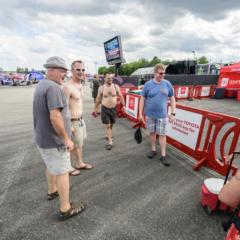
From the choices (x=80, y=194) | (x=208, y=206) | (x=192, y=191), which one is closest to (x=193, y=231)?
(x=208, y=206)

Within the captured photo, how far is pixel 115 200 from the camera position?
2844 mm

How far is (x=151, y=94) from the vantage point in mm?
3875

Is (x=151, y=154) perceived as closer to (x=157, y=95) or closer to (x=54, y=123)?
(x=157, y=95)

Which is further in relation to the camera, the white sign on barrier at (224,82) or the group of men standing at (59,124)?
the white sign on barrier at (224,82)

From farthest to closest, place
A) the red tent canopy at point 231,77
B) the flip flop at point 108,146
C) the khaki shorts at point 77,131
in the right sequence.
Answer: the red tent canopy at point 231,77, the flip flop at point 108,146, the khaki shorts at point 77,131

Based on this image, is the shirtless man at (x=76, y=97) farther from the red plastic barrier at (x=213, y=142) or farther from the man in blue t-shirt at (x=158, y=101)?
the red plastic barrier at (x=213, y=142)

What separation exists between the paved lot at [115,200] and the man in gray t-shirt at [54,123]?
36 centimetres

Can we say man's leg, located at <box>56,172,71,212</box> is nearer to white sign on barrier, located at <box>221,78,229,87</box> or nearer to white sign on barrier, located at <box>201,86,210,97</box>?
white sign on barrier, located at <box>201,86,210,97</box>

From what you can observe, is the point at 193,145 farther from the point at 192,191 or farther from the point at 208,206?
A: the point at 208,206

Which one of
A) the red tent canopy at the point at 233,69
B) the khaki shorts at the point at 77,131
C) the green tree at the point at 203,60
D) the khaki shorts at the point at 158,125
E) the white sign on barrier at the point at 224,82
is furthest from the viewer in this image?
the green tree at the point at 203,60

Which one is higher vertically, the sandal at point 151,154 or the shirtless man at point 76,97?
the shirtless man at point 76,97

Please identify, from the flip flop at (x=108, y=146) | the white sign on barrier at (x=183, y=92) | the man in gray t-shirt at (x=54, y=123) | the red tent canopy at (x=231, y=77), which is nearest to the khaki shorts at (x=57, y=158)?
the man in gray t-shirt at (x=54, y=123)

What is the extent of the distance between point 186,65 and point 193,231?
27243mm

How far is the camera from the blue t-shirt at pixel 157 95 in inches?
Answer: 151
